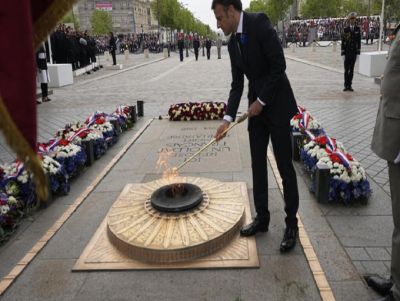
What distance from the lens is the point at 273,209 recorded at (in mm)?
4207

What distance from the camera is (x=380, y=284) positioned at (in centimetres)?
283

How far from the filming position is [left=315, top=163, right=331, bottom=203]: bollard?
167 inches

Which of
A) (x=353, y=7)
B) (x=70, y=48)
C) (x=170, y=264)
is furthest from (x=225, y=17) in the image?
(x=353, y=7)

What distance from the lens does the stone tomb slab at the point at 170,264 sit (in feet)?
10.5

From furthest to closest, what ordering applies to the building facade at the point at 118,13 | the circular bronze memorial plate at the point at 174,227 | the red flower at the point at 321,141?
1. the building facade at the point at 118,13
2. the red flower at the point at 321,141
3. the circular bronze memorial plate at the point at 174,227

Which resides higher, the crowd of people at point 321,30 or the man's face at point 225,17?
the crowd of people at point 321,30

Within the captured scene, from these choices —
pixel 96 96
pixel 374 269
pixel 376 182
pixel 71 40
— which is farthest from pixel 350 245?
pixel 71 40

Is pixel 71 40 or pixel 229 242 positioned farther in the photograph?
pixel 71 40

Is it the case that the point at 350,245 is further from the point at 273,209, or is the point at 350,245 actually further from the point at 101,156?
the point at 101,156

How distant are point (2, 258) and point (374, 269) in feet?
A: 10.1

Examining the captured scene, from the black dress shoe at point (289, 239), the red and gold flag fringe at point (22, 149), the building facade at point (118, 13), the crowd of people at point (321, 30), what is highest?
the building facade at point (118, 13)

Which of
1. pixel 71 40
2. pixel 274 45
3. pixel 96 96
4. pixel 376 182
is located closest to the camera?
pixel 274 45

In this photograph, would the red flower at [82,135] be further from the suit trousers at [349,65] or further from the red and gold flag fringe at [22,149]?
the suit trousers at [349,65]

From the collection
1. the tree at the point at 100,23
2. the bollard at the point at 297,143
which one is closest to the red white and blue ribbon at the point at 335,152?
the bollard at the point at 297,143
